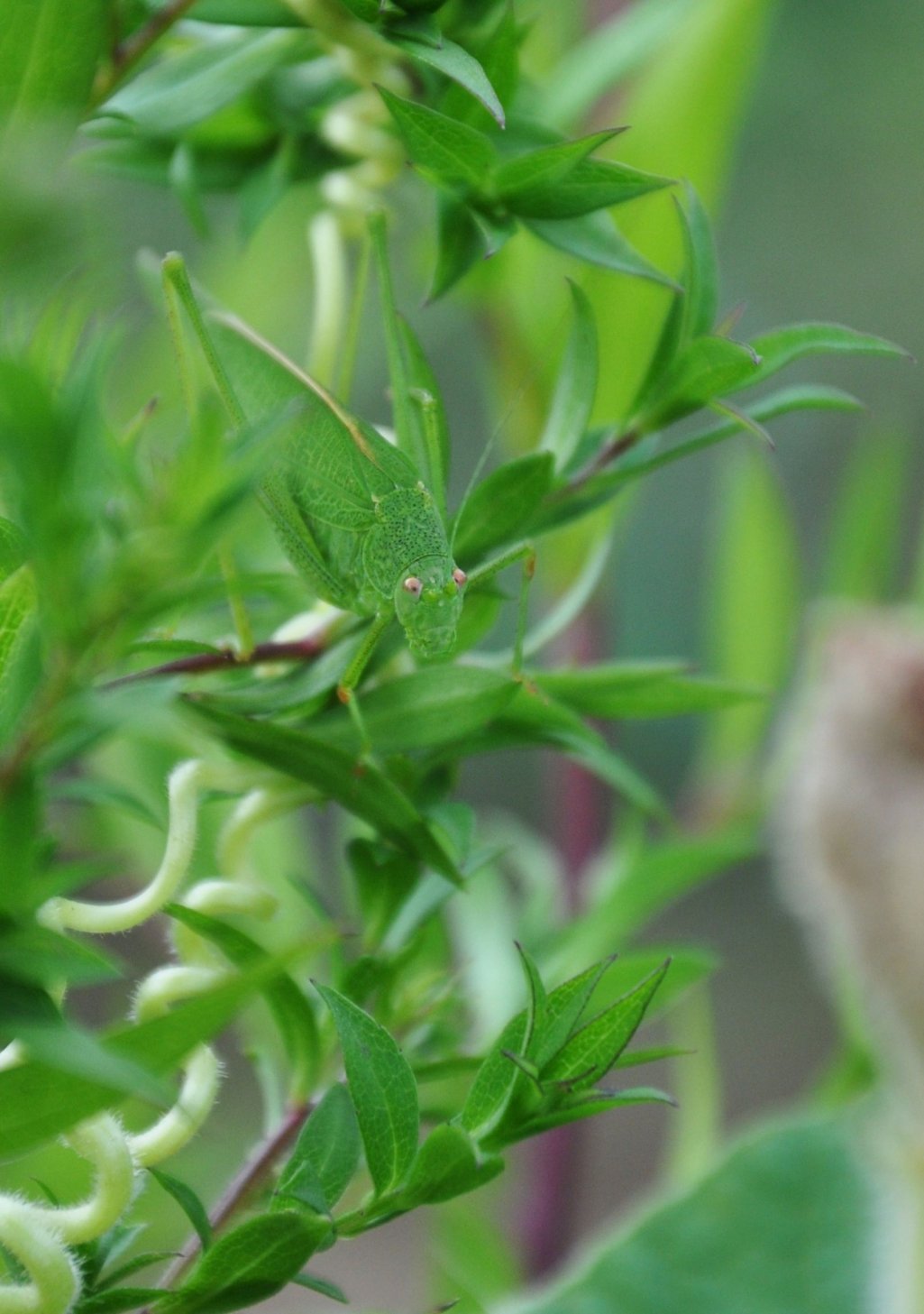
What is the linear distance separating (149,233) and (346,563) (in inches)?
45.7

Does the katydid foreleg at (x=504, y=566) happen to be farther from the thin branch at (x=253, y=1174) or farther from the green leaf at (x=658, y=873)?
the green leaf at (x=658, y=873)

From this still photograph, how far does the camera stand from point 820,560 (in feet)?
5.64

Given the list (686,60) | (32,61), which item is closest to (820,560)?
(686,60)

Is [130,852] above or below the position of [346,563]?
below

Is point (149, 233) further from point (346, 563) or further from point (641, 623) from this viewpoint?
point (346, 563)

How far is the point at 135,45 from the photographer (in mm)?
186

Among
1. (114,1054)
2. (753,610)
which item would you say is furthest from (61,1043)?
(753,610)

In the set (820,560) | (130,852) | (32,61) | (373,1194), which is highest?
(32,61)

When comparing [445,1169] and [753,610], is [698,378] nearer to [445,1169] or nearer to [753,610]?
[445,1169]

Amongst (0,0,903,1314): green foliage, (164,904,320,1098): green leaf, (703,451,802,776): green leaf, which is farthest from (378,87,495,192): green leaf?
(703,451,802,776): green leaf

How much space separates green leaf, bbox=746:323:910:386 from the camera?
195 millimetres

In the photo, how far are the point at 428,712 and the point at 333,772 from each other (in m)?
0.02

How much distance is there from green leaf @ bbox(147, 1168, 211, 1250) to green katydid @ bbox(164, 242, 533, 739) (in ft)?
0.24

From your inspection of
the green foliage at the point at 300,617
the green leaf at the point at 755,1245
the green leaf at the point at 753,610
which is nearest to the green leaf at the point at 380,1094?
the green foliage at the point at 300,617
